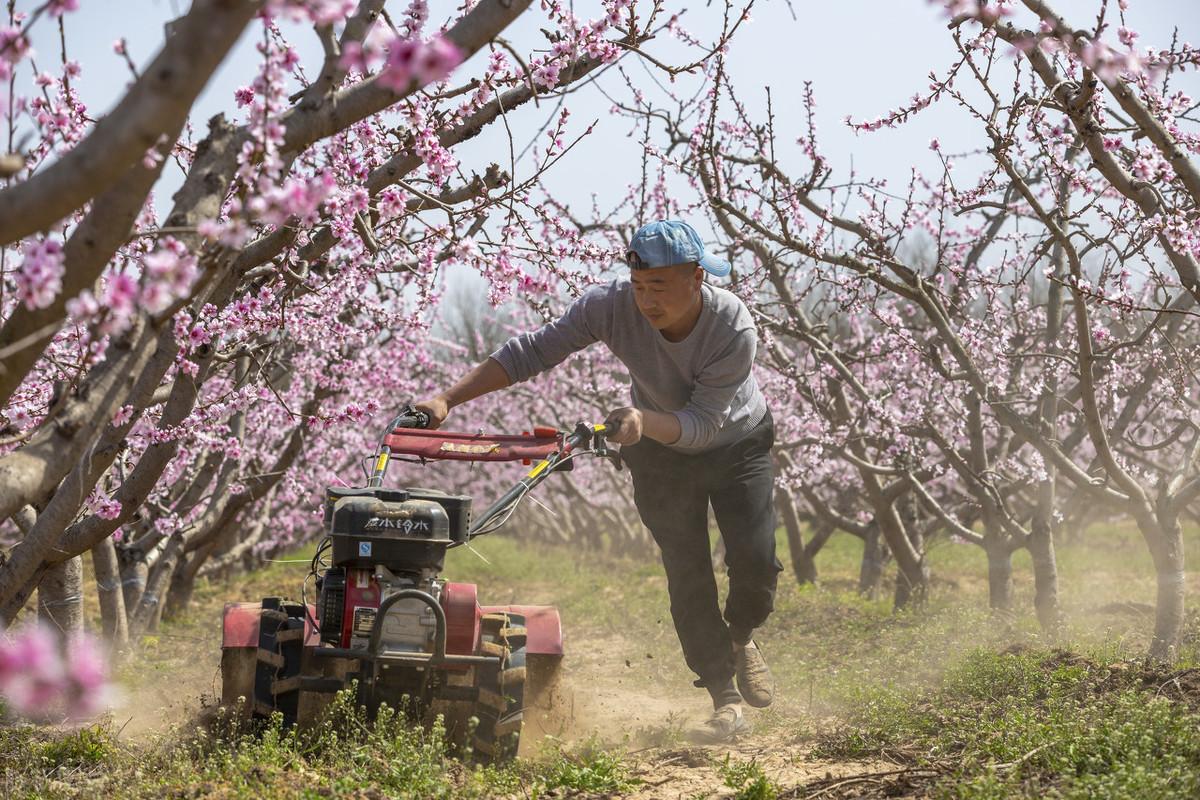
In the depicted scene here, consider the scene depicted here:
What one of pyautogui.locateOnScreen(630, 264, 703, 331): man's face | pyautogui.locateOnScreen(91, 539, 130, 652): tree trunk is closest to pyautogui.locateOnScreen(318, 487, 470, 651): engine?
pyautogui.locateOnScreen(630, 264, 703, 331): man's face

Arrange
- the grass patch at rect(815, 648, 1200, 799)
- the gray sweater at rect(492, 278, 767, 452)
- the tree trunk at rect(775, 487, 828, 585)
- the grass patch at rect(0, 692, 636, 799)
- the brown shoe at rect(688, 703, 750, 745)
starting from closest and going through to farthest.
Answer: the grass patch at rect(815, 648, 1200, 799), the grass patch at rect(0, 692, 636, 799), the gray sweater at rect(492, 278, 767, 452), the brown shoe at rect(688, 703, 750, 745), the tree trunk at rect(775, 487, 828, 585)

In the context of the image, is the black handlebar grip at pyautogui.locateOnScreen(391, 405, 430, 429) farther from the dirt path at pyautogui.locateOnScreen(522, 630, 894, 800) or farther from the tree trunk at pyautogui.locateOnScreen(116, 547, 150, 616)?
the tree trunk at pyautogui.locateOnScreen(116, 547, 150, 616)

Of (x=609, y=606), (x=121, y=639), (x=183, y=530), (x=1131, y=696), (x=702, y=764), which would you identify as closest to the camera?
(x=1131, y=696)

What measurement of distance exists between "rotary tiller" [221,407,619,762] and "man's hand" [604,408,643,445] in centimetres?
5

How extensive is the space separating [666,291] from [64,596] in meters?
3.41

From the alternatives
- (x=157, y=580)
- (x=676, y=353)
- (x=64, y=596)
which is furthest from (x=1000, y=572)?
(x=64, y=596)

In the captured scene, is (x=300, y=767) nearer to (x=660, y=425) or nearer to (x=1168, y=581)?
(x=660, y=425)

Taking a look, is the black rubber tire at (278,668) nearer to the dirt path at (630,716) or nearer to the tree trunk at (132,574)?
the dirt path at (630,716)

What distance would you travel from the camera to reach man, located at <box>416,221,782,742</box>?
505cm

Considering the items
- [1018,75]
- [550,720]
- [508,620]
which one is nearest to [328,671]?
[508,620]

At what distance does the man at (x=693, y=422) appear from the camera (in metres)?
5.05

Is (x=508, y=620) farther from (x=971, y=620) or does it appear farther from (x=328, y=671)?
(x=971, y=620)

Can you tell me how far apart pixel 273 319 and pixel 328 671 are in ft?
6.40

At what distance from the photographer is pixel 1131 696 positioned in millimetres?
4473
